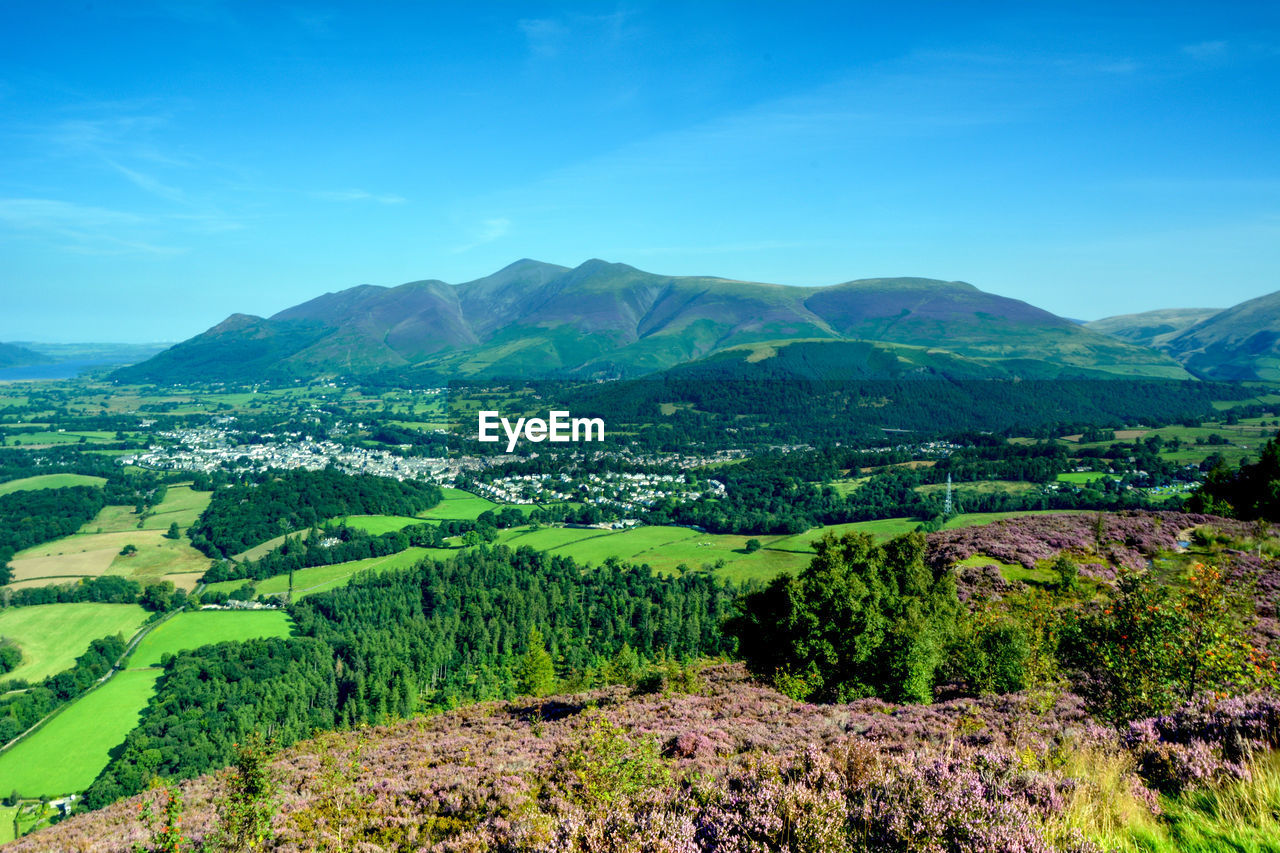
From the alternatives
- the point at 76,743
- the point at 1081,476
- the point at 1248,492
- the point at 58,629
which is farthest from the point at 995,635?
the point at 1081,476

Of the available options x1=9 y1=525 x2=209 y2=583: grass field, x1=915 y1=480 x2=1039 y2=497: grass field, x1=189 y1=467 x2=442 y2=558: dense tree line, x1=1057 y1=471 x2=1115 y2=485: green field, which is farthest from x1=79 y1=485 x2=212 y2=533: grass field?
x1=1057 y1=471 x2=1115 y2=485: green field

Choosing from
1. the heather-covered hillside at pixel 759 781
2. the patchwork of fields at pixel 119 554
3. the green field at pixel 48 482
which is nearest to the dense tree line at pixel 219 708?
the heather-covered hillside at pixel 759 781

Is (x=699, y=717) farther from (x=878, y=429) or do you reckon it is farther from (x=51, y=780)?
(x=878, y=429)

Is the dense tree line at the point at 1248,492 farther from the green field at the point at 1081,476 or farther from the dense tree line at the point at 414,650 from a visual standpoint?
the green field at the point at 1081,476

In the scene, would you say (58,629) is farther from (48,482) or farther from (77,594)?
(48,482)

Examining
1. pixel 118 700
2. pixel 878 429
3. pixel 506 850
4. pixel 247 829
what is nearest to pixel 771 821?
pixel 506 850

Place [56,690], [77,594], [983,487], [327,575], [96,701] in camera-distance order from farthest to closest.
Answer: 1. [983,487]
2. [327,575]
3. [77,594]
4. [56,690]
5. [96,701]
